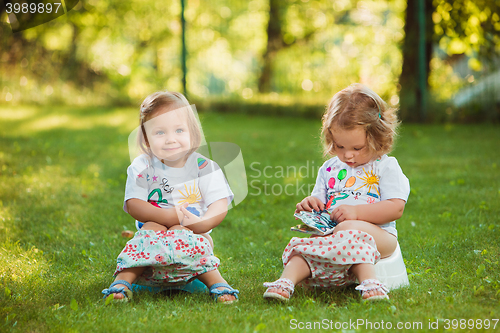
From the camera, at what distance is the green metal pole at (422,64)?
838 centimetres

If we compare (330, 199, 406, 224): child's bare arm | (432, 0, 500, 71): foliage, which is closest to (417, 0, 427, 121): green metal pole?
(432, 0, 500, 71): foliage

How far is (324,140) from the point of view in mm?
2732

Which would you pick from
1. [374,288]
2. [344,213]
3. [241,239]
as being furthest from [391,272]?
[241,239]

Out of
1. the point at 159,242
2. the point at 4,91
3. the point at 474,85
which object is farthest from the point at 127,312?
the point at 4,91

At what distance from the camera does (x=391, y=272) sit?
245 cm

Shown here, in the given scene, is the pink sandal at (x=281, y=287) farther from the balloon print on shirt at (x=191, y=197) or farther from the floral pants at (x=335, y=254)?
the balloon print on shirt at (x=191, y=197)

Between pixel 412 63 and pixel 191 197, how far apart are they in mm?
7336

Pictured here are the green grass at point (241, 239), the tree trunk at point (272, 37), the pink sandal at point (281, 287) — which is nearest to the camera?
the green grass at point (241, 239)

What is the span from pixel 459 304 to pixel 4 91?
9708 millimetres

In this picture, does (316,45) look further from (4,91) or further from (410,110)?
(4,91)

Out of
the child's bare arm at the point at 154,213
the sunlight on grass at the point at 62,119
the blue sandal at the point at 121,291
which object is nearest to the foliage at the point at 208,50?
the sunlight on grass at the point at 62,119

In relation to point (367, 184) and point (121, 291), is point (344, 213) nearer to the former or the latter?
point (367, 184)

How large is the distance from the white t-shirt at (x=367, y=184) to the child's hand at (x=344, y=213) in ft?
0.31

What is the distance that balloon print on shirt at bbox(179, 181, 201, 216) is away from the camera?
2580mm
